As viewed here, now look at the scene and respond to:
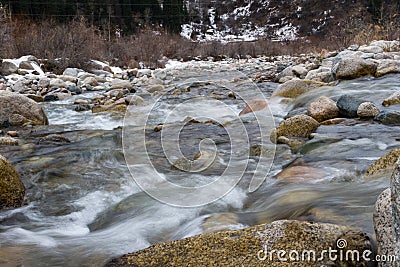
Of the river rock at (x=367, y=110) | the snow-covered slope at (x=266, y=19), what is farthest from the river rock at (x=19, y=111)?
the snow-covered slope at (x=266, y=19)

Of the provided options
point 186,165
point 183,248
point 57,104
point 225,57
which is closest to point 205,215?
point 183,248

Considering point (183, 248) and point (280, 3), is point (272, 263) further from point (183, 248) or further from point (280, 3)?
point (280, 3)

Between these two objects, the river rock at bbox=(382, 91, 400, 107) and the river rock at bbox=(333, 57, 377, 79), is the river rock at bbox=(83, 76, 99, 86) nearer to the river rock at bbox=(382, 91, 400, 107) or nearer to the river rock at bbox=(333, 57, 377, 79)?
the river rock at bbox=(333, 57, 377, 79)

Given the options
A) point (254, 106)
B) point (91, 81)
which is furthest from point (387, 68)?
point (91, 81)

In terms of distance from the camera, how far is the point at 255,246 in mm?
1442

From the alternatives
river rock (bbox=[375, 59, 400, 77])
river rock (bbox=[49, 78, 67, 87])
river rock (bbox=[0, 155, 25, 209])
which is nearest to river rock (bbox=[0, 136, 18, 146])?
river rock (bbox=[0, 155, 25, 209])

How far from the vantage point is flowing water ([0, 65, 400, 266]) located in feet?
6.40

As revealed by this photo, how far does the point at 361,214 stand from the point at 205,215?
842mm

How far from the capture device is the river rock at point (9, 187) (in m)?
2.40

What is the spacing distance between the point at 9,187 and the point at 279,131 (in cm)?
252

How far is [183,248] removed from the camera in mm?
1542

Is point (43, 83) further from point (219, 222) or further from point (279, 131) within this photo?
point (219, 222)

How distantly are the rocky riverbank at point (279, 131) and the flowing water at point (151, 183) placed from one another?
0.04 metres

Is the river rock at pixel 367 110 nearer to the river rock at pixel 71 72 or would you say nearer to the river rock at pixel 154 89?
the river rock at pixel 154 89
